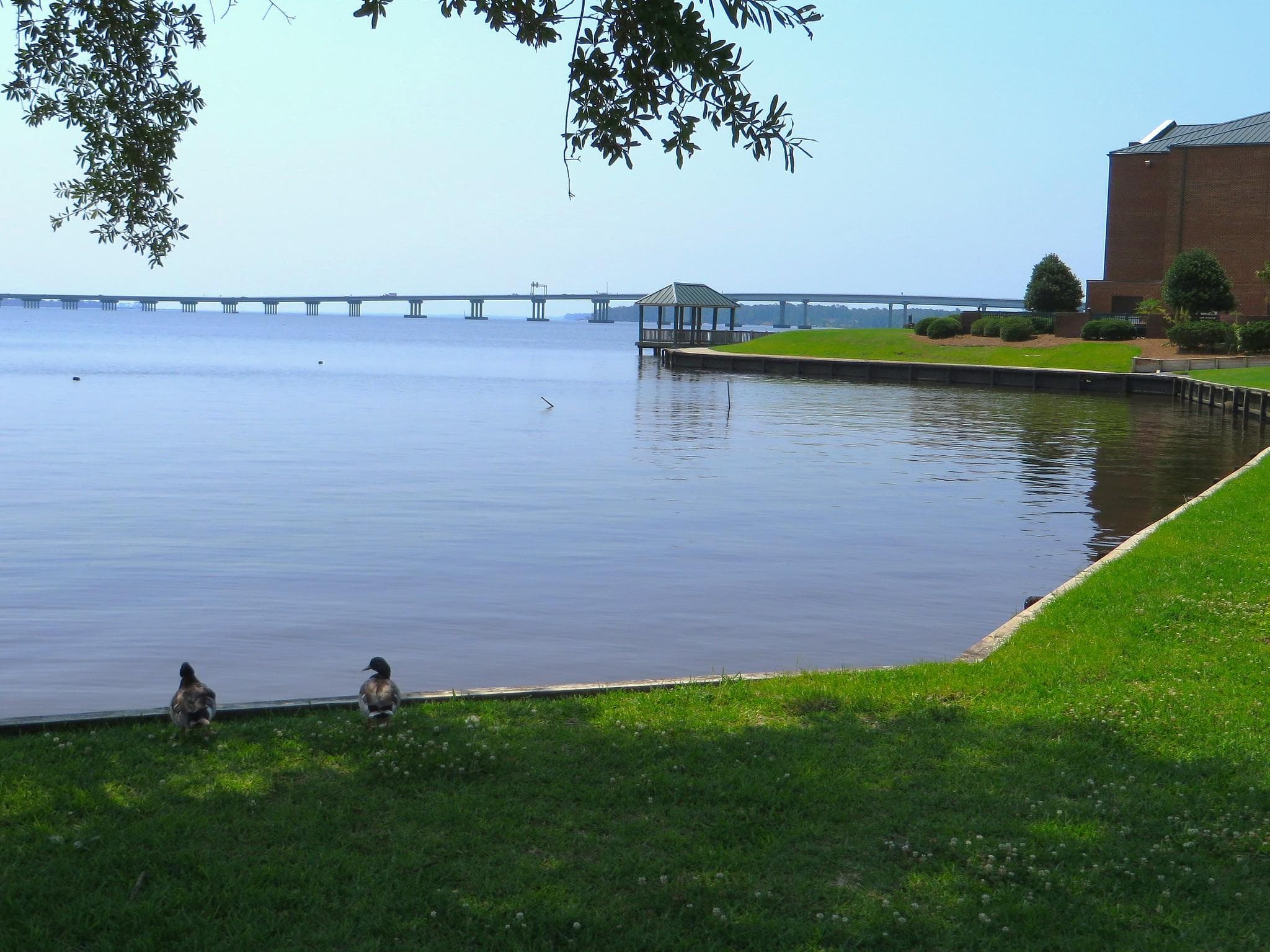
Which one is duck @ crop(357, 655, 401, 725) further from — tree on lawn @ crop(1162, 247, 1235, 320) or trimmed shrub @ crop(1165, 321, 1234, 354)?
tree on lawn @ crop(1162, 247, 1235, 320)

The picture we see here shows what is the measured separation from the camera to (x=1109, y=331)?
251 feet

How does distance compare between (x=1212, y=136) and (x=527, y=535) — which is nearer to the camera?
(x=527, y=535)

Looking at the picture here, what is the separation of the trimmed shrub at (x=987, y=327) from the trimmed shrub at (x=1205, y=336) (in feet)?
45.9

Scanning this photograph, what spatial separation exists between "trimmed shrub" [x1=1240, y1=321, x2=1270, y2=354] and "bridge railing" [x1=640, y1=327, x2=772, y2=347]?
151ft

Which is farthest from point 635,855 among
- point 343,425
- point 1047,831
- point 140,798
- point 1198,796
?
point 343,425

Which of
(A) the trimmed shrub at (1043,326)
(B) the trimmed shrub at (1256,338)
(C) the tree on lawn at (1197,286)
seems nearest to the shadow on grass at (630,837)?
(B) the trimmed shrub at (1256,338)

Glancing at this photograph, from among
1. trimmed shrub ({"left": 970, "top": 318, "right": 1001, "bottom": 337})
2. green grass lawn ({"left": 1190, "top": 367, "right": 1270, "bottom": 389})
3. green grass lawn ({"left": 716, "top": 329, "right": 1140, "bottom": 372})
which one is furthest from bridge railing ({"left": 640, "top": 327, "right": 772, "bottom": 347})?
green grass lawn ({"left": 1190, "top": 367, "right": 1270, "bottom": 389})

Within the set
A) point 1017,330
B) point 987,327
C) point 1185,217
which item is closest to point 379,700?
point 1017,330

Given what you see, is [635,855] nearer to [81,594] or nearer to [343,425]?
[81,594]

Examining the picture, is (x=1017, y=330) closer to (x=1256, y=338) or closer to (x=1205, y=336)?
(x=1205, y=336)

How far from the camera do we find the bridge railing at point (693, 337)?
109 m

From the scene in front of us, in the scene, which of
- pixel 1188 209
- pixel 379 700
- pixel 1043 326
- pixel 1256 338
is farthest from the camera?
pixel 1188 209

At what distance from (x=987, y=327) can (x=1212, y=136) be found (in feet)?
70.5

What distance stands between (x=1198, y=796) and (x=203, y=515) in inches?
729
